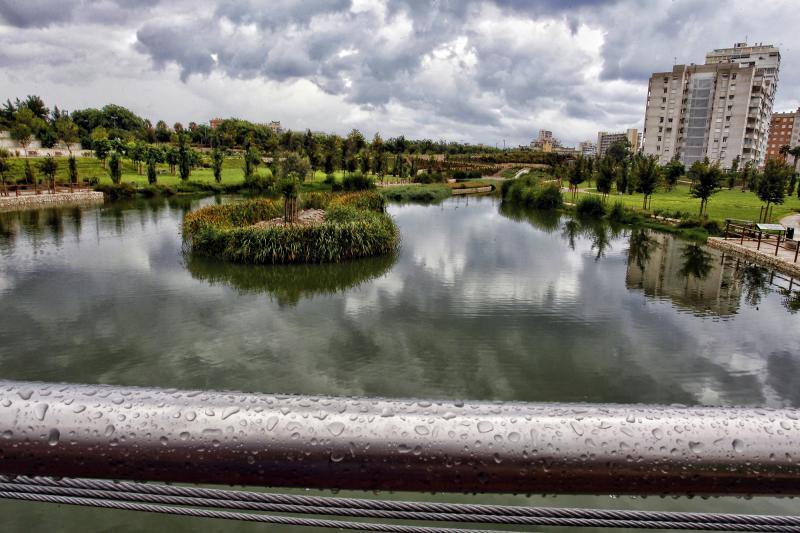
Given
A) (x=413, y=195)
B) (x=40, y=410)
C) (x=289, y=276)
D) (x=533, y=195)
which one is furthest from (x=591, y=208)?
(x=40, y=410)

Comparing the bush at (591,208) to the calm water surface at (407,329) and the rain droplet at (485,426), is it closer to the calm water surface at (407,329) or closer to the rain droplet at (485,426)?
the calm water surface at (407,329)

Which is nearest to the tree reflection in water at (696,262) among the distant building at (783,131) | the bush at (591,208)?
the bush at (591,208)

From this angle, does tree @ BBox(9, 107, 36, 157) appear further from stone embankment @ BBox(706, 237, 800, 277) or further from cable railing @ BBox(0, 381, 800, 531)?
cable railing @ BBox(0, 381, 800, 531)

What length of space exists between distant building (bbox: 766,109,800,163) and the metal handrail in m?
133

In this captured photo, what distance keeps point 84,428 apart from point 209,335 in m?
10.3

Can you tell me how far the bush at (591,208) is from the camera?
33.6m

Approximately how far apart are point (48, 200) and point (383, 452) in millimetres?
42136

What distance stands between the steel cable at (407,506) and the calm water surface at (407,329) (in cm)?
417

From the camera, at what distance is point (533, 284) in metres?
15.4

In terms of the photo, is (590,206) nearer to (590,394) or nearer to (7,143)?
(590,394)

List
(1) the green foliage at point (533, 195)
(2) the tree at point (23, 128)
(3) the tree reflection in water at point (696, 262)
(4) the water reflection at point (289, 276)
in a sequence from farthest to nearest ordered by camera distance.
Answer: (2) the tree at point (23, 128) → (1) the green foliage at point (533, 195) → (3) the tree reflection in water at point (696, 262) → (4) the water reflection at point (289, 276)

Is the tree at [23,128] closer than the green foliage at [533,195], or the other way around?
the green foliage at [533,195]

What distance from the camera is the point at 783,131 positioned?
110875 millimetres

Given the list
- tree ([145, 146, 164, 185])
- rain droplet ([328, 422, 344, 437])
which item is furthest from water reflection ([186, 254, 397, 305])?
tree ([145, 146, 164, 185])
